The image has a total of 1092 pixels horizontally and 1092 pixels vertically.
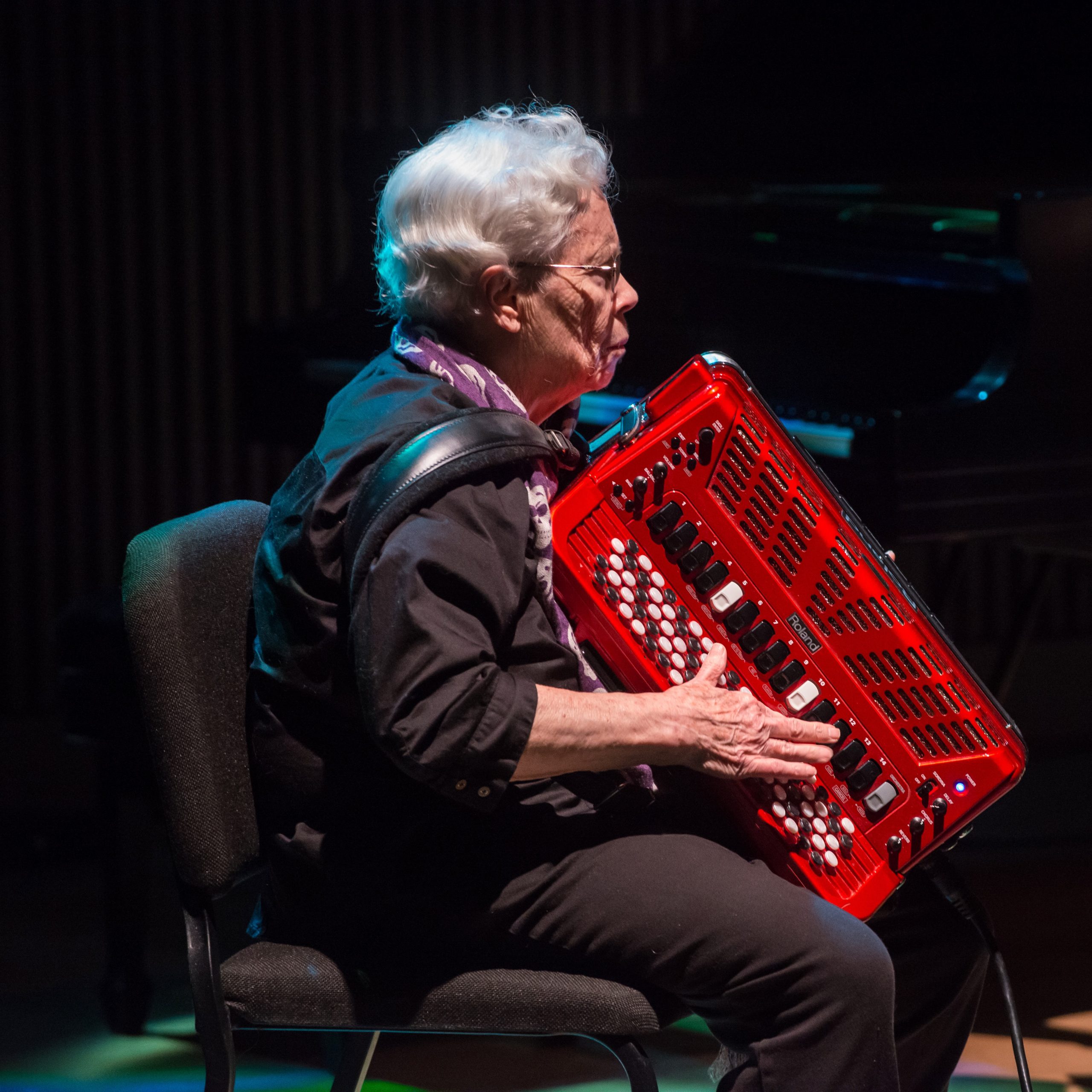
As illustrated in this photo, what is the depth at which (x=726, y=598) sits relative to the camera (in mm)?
1461

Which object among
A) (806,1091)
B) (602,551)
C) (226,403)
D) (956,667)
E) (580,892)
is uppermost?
(602,551)

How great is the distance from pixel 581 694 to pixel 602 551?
0.52 feet

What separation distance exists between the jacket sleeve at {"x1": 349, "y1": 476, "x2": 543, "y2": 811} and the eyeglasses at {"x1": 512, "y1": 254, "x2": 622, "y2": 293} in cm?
30

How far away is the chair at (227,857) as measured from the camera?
1.41m

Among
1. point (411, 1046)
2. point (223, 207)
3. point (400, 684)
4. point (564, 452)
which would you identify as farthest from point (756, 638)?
point (223, 207)

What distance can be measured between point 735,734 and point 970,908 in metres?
0.46

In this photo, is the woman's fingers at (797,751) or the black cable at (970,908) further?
the black cable at (970,908)

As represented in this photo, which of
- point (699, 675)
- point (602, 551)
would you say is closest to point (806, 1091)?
point (699, 675)

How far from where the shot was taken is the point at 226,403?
14.0 feet

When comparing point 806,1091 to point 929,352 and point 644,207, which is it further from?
point 644,207

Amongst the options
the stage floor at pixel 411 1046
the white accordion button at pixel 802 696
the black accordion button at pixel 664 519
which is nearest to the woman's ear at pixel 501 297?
the black accordion button at pixel 664 519

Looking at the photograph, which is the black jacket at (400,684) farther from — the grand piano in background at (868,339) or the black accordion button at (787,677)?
the grand piano in background at (868,339)

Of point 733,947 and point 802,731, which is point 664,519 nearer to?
point 802,731

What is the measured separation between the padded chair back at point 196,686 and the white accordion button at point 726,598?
1.63 feet
